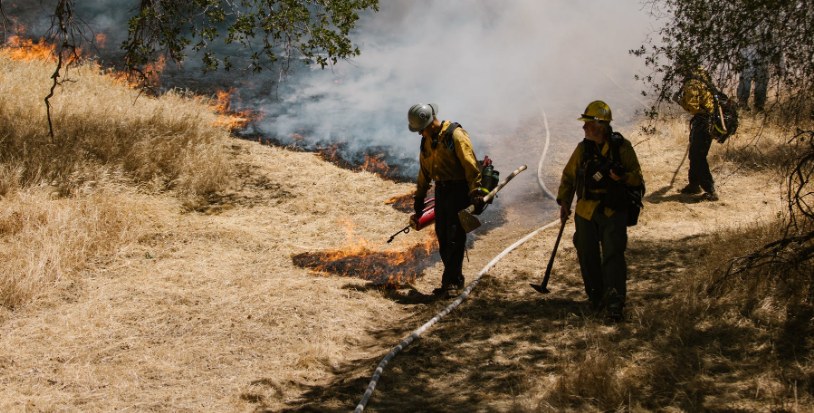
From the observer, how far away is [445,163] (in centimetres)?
516

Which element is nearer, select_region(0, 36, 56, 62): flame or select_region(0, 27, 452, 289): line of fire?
select_region(0, 27, 452, 289): line of fire

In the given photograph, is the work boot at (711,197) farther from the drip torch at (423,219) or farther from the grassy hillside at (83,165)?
the grassy hillside at (83,165)

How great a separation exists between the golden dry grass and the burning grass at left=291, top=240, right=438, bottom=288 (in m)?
0.17

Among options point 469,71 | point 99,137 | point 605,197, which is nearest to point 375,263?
point 605,197

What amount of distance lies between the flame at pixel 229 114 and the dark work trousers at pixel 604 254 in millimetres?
7982

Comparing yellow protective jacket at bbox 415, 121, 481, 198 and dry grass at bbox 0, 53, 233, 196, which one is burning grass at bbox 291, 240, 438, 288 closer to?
yellow protective jacket at bbox 415, 121, 481, 198

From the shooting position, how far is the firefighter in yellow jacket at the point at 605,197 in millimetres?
4004

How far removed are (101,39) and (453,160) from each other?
42.7 feet

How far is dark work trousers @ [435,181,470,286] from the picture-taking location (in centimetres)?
525

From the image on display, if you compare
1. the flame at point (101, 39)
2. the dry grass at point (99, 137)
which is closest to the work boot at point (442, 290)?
the dry grass at point (99, 137)

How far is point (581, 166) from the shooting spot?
4.25 meters

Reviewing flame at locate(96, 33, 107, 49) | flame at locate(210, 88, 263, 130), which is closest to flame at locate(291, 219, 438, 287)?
flame at locate(210, 88, 263, 130)

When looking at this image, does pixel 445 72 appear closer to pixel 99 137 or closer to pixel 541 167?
pixel 541 167

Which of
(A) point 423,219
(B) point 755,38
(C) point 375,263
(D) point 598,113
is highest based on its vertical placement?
(B) point 755,38
